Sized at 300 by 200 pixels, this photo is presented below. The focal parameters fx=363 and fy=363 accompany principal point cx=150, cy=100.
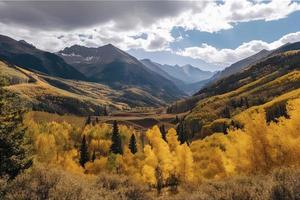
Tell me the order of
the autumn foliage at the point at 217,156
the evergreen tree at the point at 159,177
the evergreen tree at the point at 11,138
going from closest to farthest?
the evergreen tree at the point at 11,138
the autumn foliage at the point at 217,156
the evergreen tree at the point at 159,177

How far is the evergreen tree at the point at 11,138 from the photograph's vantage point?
1215 inches

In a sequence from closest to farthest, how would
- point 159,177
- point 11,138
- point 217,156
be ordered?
point 11,138 → point 217,156 → point 159,177

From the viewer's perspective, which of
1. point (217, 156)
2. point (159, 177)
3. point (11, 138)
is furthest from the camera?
point (159, 177)

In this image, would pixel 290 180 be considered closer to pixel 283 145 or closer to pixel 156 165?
pixel 283 145

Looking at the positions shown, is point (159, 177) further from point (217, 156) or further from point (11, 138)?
point (11, 138)

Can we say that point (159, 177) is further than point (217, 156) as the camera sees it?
Yes

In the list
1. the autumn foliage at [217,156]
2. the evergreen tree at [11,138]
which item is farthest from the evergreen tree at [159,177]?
the evergreen tree at [11,138]

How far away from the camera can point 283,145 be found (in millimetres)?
49125

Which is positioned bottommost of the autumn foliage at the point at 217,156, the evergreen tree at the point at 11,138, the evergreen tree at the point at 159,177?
the evergreen tree at the point at 159,177

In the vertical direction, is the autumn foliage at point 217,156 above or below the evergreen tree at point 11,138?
below

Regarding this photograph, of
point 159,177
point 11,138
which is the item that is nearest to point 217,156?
point 159,177

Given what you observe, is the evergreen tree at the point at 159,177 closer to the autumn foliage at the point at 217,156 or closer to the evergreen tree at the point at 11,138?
the autumn foliage at the point at 217,156

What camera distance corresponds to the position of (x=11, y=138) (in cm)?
3297

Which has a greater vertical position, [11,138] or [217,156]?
[11,138]
